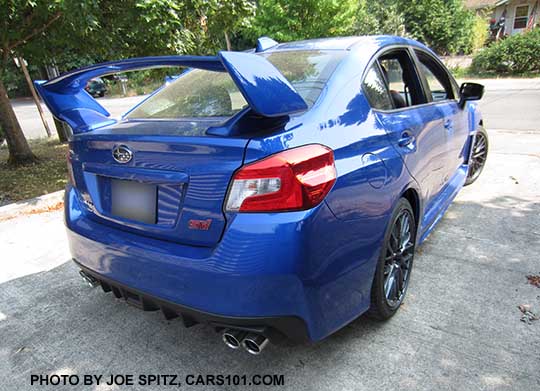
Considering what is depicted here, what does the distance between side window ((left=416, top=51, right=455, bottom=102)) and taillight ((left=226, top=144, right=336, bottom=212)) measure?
213 centimetres

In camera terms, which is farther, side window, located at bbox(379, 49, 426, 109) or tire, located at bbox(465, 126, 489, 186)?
tire, located at bbox(465, 126, 489, 186)

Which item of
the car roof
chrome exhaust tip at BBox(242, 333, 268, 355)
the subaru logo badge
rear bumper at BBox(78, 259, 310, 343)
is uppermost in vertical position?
the car roof

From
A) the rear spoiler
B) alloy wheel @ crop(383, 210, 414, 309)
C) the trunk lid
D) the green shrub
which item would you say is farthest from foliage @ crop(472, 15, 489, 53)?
the trunk lid

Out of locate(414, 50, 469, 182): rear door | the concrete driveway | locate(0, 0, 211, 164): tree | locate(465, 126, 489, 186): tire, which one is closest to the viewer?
the concrete driveway

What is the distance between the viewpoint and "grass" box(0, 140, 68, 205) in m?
5.46

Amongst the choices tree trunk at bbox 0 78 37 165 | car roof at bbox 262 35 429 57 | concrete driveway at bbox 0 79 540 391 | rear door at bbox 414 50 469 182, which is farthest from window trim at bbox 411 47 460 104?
tree trunk at bbox 0 78 37 165

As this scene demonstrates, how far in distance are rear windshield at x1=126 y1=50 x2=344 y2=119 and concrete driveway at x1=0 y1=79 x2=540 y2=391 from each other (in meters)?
1.31

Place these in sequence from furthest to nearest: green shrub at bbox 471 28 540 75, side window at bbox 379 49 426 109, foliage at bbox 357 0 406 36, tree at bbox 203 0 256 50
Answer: foliage at bbox 357 0 406 36 → green shrub at bbox 471 28 540 75 → tree at bbox 203 0 256 50 → side window at bbox 379 49 426 109

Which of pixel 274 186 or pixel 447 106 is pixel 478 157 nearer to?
pixel 447 106

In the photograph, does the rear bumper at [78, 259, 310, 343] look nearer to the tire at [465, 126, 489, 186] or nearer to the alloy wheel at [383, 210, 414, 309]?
the alloy wheel at [383, 210, 414, 309]

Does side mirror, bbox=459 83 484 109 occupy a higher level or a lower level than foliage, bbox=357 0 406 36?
higher

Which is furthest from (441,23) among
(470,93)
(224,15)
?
(470,93)

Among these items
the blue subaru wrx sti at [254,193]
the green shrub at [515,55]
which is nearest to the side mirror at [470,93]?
the blue subaru wrx sti at [254,193]

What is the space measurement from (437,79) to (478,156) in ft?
5.62
